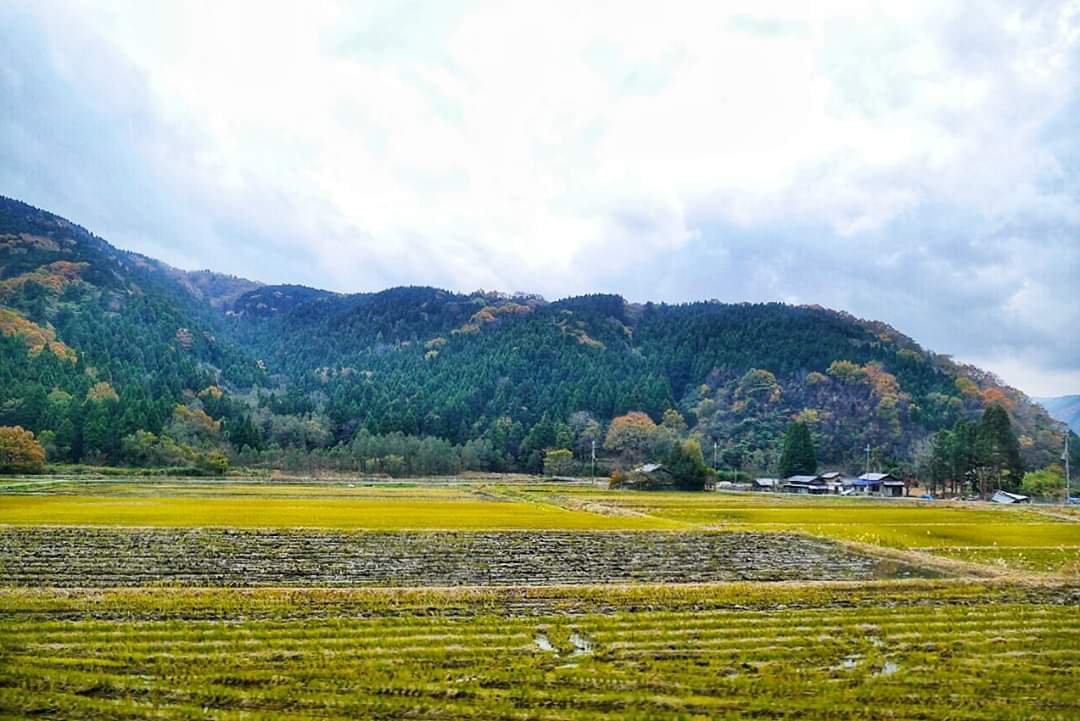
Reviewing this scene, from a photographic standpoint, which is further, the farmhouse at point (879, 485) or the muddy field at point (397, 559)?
the farmhouse at point (879, 485)

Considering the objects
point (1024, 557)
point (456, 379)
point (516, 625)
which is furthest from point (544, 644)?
point (456, 379)

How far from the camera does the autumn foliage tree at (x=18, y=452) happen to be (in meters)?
64.9

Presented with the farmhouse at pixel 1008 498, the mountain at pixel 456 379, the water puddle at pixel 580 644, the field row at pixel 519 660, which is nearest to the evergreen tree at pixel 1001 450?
the farmhouse at pixel 1008 498

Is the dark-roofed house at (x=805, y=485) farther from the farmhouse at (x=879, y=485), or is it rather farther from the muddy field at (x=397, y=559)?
the muddy field at (x=397, y=559)

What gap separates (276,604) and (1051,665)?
1265cm

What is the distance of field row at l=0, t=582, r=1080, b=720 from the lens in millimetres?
9000

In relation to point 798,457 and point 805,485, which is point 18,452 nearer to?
point 805,485

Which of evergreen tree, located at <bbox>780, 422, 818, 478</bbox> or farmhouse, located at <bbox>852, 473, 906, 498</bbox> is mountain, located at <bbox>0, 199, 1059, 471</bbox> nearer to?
evergreen tree, located at <bbox>780, 422, 818, 478</bbox>

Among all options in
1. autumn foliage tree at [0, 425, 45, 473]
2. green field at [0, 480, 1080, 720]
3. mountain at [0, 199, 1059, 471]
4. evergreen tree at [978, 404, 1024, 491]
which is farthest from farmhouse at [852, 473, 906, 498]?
autumn foliage tree at [0, 425, 45, 473]

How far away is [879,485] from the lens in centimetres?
8044

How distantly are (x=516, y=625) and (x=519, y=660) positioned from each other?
2157 mm

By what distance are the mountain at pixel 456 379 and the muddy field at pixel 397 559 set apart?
59.7 meters

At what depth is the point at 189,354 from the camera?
145500 mm

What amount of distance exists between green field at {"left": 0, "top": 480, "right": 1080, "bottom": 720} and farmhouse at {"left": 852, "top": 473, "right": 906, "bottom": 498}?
→ 5434 centimetres
